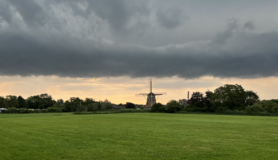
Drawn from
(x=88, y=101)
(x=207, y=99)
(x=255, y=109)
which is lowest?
(x=255, y=109)

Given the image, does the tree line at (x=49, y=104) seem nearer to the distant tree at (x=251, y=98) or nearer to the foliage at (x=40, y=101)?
the foliage at (x=40, y=101)

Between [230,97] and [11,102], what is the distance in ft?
472

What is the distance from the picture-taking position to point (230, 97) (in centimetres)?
8550

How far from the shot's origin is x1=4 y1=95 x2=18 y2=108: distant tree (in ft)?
476

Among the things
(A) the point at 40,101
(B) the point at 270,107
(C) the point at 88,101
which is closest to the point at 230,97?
(B) the point at 270,107

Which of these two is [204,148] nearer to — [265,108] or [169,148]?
[169,148]

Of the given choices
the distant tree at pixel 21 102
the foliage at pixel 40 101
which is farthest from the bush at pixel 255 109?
the distant tree at pixel 21 102

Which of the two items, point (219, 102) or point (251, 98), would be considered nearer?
point (219, 102)

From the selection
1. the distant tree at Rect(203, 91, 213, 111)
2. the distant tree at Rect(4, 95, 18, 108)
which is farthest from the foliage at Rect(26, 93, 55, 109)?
the distant tree at Rect(203, 91, 213, 111)

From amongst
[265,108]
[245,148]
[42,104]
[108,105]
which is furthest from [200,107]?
[42,104]

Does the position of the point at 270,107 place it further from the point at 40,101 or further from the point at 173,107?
the point at 40,101

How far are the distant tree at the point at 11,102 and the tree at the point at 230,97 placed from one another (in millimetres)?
135573

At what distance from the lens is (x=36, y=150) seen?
12133mm

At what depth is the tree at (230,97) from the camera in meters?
84.9
